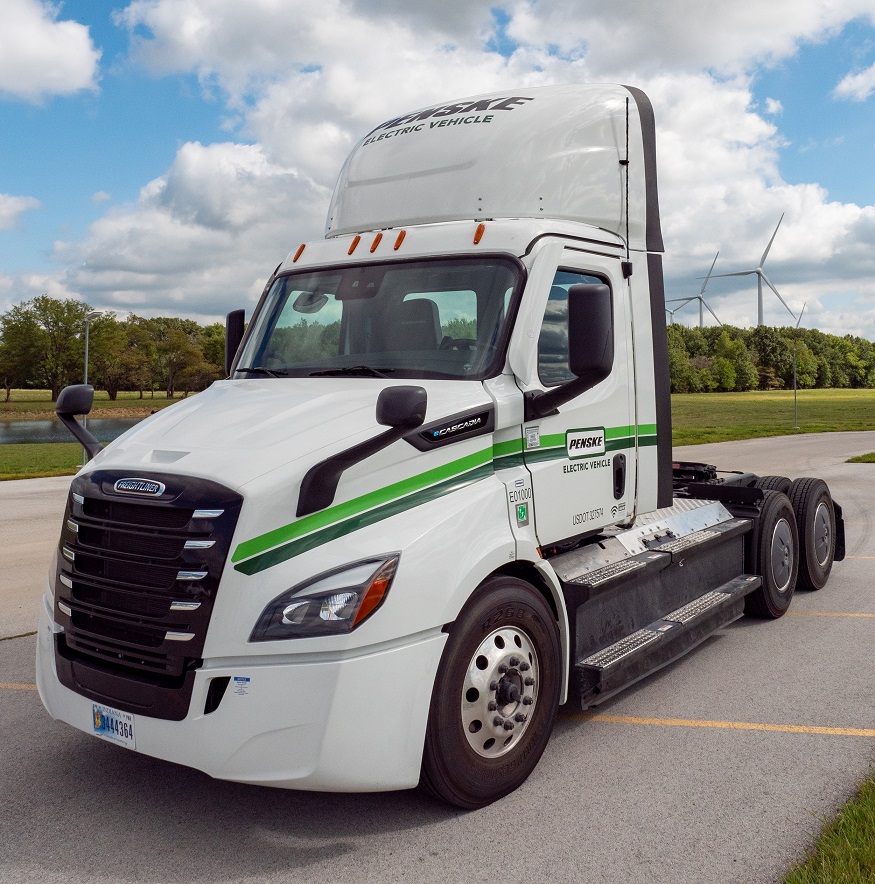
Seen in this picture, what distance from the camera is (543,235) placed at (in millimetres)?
5051

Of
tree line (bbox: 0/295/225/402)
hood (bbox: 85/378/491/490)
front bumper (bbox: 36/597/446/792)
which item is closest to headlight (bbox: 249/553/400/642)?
front bumper (bbox: 36/597/446/792)

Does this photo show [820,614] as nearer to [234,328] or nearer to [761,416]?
[234,328]

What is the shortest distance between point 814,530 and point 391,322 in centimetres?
520

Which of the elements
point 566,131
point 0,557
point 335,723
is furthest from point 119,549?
point 0,557

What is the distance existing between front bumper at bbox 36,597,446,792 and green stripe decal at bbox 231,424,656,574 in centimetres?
43

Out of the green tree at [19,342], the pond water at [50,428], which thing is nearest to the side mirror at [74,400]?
the pond water at [50,428]

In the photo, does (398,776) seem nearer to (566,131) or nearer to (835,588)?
(566,131)

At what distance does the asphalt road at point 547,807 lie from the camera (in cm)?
369

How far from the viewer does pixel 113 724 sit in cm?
395

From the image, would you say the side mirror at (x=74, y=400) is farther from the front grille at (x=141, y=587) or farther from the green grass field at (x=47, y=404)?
the green grass field at (x=47, y=404)

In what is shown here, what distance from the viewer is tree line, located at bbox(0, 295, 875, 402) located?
341 feet

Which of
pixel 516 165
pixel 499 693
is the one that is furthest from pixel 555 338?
pixel 499 693

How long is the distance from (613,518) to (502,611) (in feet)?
4.85

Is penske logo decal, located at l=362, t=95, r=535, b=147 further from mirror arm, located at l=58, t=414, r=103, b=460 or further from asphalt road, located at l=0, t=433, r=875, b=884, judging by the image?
asphalt road, located at l=0, t=433, r=875, b=884
